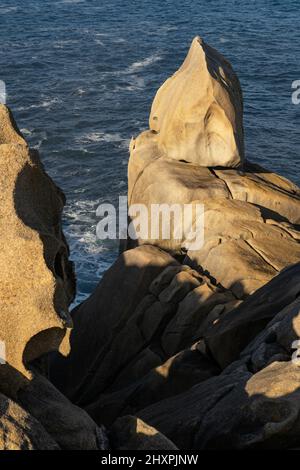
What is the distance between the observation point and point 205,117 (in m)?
34.3

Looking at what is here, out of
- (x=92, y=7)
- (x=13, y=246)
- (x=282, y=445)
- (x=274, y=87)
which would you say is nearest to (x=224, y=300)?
(x=282, y=445)

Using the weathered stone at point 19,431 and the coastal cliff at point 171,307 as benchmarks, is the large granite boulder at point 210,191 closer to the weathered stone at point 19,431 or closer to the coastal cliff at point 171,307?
the coastal cliff at point 171,307

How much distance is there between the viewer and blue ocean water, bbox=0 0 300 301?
5651cm

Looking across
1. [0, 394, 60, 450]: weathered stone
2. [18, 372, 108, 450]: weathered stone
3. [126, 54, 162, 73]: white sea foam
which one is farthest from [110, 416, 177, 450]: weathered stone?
[126, 54, 162, 73]: white sea foam

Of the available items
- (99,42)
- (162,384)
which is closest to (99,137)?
(99,42)

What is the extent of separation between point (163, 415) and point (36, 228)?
5.53 m

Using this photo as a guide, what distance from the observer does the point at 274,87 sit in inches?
2886

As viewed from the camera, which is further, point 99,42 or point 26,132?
point 99,42

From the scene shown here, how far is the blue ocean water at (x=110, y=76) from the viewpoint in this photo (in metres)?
56.5

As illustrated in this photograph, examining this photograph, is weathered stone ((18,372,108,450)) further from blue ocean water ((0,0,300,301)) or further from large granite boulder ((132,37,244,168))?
blue ocean water ((0,0,300,301))

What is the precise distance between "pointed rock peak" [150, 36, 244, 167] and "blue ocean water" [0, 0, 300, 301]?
11417mm

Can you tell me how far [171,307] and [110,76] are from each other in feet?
172

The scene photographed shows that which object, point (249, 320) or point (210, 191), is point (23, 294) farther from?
point (210, 191)
